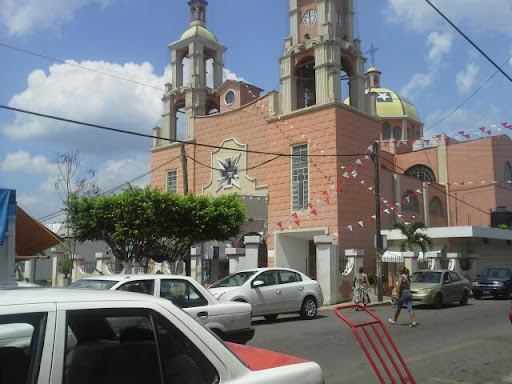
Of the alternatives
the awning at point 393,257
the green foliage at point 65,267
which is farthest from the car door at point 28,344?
the green foliage at point 65,267

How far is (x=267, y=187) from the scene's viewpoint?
105 ft

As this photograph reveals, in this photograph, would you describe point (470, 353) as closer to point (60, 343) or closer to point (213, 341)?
point (213, 341)

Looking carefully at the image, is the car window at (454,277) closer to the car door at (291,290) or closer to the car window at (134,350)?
the car door at (291,290)

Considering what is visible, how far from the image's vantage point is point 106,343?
2.89 metres

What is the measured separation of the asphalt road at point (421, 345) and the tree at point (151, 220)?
24.8 feet

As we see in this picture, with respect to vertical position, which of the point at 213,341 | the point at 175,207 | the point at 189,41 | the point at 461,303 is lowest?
the point at 461,303

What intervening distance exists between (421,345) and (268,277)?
572cm

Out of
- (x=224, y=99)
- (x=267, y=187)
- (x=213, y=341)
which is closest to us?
Result: (x=213, y=341)

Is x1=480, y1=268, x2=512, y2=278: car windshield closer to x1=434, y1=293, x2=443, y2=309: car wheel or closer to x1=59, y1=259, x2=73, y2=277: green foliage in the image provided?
x1=434, y1=293, x2=443, y2=309: car wheel

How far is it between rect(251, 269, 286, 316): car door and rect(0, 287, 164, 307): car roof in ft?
39.0

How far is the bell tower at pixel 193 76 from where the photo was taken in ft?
125

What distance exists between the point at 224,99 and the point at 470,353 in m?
29.4

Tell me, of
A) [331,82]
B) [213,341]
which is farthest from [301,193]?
[213,341]

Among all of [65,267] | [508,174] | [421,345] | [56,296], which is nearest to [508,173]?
[508,174]
